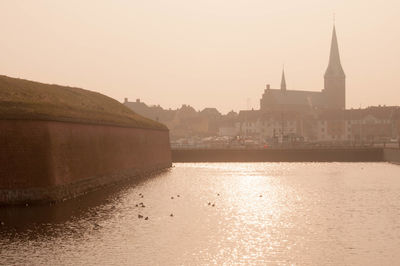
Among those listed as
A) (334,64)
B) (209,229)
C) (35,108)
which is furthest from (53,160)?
(334,64)

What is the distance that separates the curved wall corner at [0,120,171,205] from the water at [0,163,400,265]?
3.87 feet

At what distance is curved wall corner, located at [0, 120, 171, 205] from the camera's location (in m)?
27.9

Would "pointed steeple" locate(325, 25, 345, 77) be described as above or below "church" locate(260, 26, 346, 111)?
above

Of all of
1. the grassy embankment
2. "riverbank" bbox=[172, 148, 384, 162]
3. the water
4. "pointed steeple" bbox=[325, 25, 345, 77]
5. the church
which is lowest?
the water

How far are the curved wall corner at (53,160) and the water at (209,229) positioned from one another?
1179 mm

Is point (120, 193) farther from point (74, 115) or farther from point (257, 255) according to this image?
point (257, 255)

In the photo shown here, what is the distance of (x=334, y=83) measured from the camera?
551 ft

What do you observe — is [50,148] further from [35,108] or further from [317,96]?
[317,96]

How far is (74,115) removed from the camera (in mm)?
34844

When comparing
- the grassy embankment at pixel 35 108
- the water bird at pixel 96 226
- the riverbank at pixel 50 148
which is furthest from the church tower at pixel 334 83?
the water bird at pixel 96 226

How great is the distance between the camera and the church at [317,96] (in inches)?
6486

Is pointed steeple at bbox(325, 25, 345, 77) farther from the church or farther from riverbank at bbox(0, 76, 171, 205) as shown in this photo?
riverbank at bbox(0, 76, 171, 205)

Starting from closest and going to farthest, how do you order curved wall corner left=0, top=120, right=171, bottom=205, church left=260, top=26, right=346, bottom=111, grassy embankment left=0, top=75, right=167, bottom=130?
curved wall corner left=0, top=120, right=171, bottom=205
grassy embankment left=0, top=75, right=167, bottom=130
church left=260, top=26, right=346, bottom=111

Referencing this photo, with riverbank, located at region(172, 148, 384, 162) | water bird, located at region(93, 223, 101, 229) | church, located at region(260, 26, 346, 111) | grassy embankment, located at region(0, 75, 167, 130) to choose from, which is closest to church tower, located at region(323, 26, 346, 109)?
church, located at region(260, 26, 346, 111)
